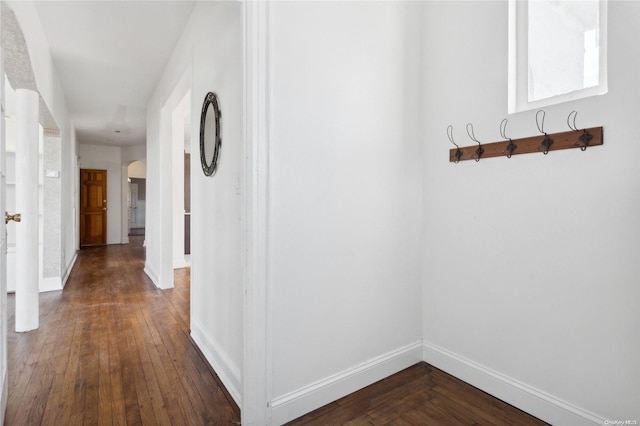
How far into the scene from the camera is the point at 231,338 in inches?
77.6

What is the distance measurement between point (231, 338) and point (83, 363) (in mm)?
1122

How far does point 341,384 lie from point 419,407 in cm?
42

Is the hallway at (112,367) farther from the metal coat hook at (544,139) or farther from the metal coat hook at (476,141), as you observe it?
the metal coat hook at (544,139)

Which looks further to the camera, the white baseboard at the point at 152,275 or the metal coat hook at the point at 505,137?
the white baseboard at the point at 152,275

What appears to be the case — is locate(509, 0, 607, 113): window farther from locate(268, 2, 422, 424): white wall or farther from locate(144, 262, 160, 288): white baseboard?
locate(144, 262, 160, 288): white baseboard

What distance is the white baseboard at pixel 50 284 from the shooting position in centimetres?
399

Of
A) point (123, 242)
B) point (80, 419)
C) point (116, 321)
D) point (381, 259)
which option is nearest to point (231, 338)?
point (80, 419)

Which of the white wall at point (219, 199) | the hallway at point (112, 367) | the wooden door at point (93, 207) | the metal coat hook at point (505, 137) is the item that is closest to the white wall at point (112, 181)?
the wooden door at point (93, 207)

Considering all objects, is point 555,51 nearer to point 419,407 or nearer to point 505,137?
point 505,137

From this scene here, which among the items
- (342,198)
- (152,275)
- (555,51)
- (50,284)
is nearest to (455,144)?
(555,51)

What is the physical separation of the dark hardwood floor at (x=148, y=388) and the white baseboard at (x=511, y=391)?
1.8 inches

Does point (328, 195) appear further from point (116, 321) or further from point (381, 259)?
point (116, 321)

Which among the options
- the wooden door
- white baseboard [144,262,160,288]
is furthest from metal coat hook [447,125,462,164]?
the wooden door

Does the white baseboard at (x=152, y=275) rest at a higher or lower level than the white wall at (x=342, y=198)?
lower
